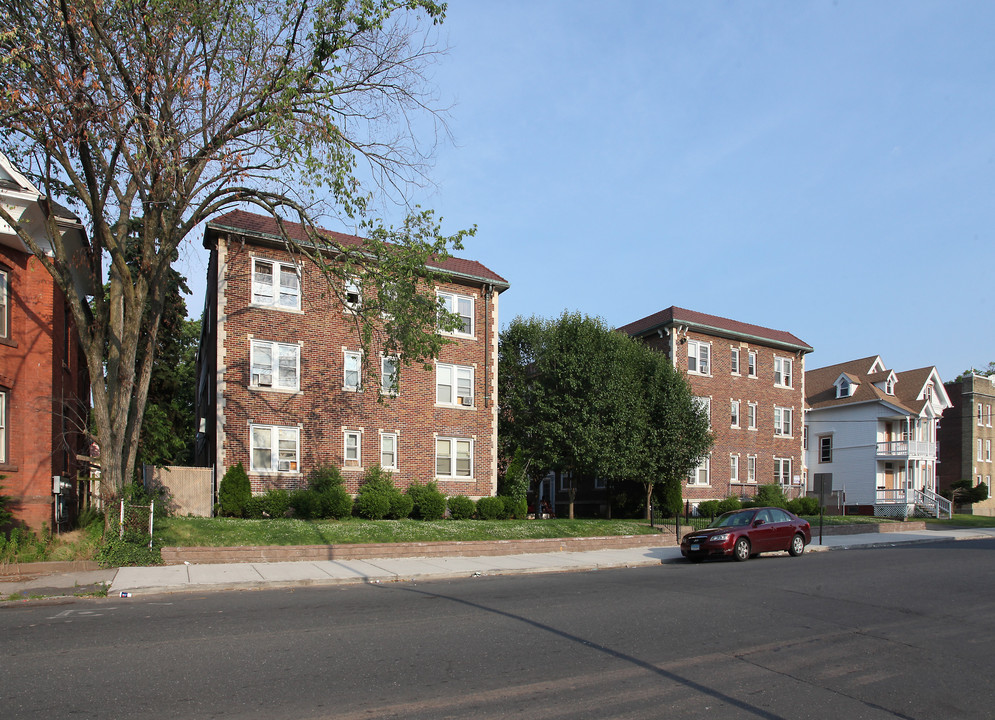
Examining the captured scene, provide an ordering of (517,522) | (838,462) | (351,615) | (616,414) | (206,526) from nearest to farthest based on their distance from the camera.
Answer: (351,615)
(206,526)
(517,522)
(616,414)
(838,462)

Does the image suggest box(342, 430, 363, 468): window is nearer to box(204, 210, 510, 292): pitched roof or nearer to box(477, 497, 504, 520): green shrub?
box(477, 497, 504, 520): green shrub

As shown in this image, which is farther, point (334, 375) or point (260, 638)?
point (334, 375)

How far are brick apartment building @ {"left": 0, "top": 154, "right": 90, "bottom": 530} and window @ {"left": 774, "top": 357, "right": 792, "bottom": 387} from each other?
3567 cm

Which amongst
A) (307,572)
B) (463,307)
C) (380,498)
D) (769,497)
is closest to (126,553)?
(307,572)

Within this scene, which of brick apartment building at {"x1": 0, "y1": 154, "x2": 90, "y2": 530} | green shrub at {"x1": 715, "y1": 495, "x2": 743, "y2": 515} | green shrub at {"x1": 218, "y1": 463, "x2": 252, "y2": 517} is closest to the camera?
brick apartment building at {"x1": 0, "y1": 154, "x2": 90, "y2": 530}

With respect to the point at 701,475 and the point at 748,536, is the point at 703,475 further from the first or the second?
the point at 748,536

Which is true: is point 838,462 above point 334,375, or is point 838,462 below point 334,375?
below

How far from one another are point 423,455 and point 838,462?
32106mm

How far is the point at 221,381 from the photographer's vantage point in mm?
25031

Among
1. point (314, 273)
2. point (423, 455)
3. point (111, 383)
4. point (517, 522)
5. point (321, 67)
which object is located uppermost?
point (321, 67)

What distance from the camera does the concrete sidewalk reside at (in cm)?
1334

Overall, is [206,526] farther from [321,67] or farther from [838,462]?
[838,462]

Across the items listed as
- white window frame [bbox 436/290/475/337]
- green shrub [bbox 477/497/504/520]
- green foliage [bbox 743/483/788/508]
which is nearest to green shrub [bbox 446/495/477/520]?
green shrub [bbox 477/497/504/520]

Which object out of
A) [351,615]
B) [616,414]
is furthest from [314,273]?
[351,615]
